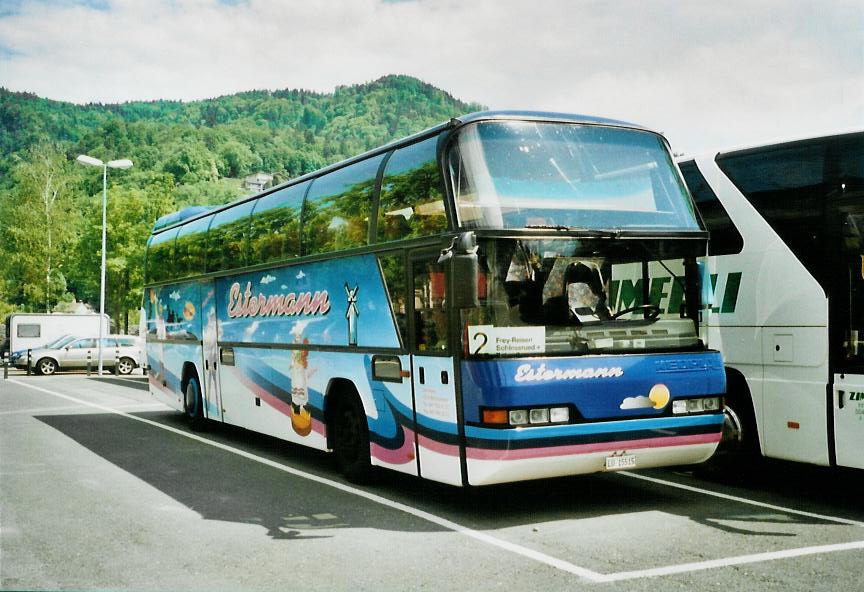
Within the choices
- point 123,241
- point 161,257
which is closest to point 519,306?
point 161,257

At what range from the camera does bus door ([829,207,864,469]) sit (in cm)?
794

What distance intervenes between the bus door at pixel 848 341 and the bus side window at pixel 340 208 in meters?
4.44

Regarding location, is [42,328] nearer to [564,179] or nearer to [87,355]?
[87,355]

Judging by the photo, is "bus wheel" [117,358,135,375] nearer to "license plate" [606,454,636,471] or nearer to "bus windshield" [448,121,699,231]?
"bus windshield" [448,121,699,231]

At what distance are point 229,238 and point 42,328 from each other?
33515mm

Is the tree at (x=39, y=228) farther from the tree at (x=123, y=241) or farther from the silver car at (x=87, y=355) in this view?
the silver car at (x=87, y=355)

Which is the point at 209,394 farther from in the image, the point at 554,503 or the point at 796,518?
the point at 796,518

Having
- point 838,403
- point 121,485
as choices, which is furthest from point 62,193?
point 838,403

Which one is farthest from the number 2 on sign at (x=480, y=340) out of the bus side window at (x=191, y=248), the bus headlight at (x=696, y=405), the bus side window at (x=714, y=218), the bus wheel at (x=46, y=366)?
the bus wheel at (x=46, y=366)

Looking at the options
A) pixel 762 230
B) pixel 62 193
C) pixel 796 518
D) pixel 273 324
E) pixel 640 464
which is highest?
pixel 62 193

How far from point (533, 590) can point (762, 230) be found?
4847mm

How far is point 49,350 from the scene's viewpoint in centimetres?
3666

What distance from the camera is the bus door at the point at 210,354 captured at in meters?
14.1

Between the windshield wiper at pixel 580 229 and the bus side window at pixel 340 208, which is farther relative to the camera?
the bus side window at pixel 340 208
